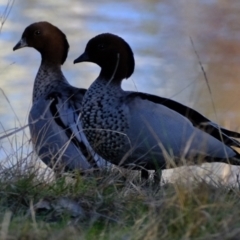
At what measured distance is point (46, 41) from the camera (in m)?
6.40

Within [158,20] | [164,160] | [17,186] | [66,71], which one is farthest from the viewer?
[158,20]

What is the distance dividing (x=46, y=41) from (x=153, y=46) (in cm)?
396

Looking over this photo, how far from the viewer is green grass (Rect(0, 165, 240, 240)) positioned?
3115 mm

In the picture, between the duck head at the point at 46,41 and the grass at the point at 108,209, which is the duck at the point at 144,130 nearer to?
the grass at the point at 108,209

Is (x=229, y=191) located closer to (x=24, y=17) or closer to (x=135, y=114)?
(x=135, y=114)

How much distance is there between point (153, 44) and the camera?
1034cm

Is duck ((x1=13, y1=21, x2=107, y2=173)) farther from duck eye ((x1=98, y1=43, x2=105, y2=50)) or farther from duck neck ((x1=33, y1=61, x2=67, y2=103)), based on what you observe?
duck eye ((x1=98, y1=43, x2=105, y2=50))

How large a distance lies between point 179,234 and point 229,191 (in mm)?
733

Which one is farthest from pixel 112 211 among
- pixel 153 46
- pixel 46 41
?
pixel 153 46

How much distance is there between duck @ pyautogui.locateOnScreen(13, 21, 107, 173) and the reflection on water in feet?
3.30

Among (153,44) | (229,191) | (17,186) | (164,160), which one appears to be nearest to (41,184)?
(17,186)

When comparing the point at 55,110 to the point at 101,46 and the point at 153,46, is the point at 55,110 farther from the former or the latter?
the point at 153,46

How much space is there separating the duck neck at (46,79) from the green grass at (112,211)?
2240 mm

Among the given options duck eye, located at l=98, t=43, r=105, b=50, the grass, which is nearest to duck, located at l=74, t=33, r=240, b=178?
duck eye, located at l=98, t=43, r=105, b=50
